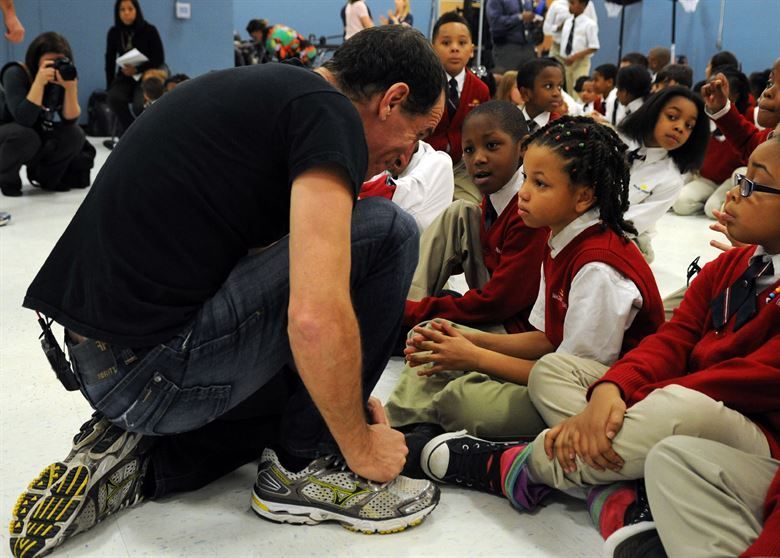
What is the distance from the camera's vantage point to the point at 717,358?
4.14 ft

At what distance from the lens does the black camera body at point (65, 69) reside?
379 centimetres

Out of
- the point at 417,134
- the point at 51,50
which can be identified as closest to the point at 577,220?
the point at 417,134

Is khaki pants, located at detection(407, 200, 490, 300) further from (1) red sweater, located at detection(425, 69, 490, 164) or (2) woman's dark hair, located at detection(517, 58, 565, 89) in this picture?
(2) woman's dark hair, located at detection(517, 58, 565, 89)

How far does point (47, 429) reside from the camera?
62.2 inches

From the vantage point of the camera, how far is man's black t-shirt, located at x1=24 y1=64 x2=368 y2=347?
3.69 ft

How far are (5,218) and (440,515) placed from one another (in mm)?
2768

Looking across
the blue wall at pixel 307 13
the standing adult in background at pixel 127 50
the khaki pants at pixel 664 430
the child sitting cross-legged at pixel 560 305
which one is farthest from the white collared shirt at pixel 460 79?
the blue wall at pixel 307 13

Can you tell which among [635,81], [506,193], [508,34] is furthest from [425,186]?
[508,34]

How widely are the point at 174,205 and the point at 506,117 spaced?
3.76 feet

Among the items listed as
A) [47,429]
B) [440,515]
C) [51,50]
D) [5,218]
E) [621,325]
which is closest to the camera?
[440,515]

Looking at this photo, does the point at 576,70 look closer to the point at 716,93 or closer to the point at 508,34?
the point at 508,34

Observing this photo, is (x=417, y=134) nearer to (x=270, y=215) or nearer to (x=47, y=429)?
(x=270, y=215)

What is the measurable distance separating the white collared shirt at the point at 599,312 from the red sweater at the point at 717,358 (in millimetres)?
93

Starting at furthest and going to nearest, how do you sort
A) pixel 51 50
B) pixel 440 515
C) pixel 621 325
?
pixel 51 50 → pixel 621 325 → pixel 440 515
